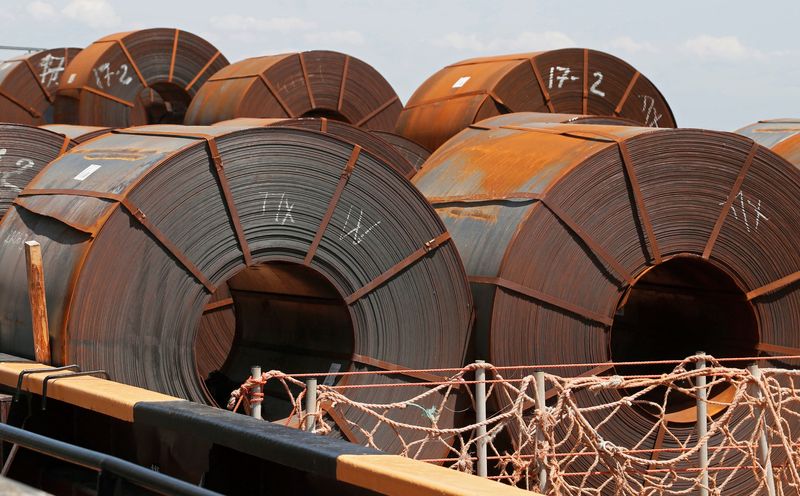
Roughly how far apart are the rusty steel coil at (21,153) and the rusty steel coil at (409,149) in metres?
4.51

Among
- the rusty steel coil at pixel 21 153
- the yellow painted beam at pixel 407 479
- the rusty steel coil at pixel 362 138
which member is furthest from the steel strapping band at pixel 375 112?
the yellow painted beam at pixel 407 479

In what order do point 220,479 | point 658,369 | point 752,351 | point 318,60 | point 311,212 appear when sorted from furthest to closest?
point 318,60, point 658,369, point 752,351, point 311,212, point 220,479

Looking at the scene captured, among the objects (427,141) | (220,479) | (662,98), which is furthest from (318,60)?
(220,479)

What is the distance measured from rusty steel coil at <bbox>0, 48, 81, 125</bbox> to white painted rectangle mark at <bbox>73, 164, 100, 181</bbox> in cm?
1824

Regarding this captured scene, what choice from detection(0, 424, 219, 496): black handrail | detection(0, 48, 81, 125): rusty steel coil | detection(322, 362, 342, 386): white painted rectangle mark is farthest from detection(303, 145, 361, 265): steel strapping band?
detection(0, 48, 81, 125): rusty steel coil

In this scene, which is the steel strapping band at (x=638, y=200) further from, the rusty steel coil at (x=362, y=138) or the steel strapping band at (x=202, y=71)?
the steel strapping band at (x=202, y=71)

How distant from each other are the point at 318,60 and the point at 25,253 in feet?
42.0

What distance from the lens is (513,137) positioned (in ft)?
35.8

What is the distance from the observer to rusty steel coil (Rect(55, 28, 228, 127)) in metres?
23.9

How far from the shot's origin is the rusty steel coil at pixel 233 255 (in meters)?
8.17

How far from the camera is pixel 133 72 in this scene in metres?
24.0

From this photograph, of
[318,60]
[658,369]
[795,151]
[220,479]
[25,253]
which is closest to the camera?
[220,479]

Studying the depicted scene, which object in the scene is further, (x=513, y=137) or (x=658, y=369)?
(x=658, y=369)

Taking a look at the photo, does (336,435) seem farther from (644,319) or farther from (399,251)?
(644,319)
